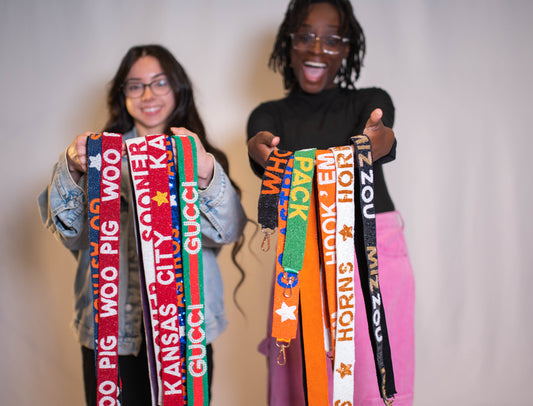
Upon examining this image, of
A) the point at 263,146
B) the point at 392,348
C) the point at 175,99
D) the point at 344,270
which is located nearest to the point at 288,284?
the point at 344,270

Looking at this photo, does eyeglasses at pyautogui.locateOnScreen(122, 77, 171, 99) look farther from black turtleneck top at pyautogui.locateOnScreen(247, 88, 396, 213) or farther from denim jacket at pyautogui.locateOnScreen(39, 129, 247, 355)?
black turtleneck top at pyautogui.locateOnScreen(247, 88, 396, 213)

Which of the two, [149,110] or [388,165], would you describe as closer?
[149,110]

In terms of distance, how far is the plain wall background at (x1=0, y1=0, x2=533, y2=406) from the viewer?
75.9 inches

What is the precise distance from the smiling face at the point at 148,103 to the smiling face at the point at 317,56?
0.38 m

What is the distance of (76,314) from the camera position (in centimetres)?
132

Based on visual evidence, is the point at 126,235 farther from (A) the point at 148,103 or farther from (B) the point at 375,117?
(B) the point at 375,117

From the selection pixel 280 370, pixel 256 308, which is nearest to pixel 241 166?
pixel 256 308

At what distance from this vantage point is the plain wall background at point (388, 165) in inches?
75.9

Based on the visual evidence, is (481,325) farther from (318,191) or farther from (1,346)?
(1,346)

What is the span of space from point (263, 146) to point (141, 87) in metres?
0.51

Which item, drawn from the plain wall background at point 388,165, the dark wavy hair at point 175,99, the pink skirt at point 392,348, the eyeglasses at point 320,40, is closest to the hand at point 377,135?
the pink skirt at point 392,348

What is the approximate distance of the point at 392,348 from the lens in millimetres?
1203

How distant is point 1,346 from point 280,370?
138 centimetres

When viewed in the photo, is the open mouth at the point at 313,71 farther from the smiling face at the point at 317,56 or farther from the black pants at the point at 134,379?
the black pants at the point at 134,379
